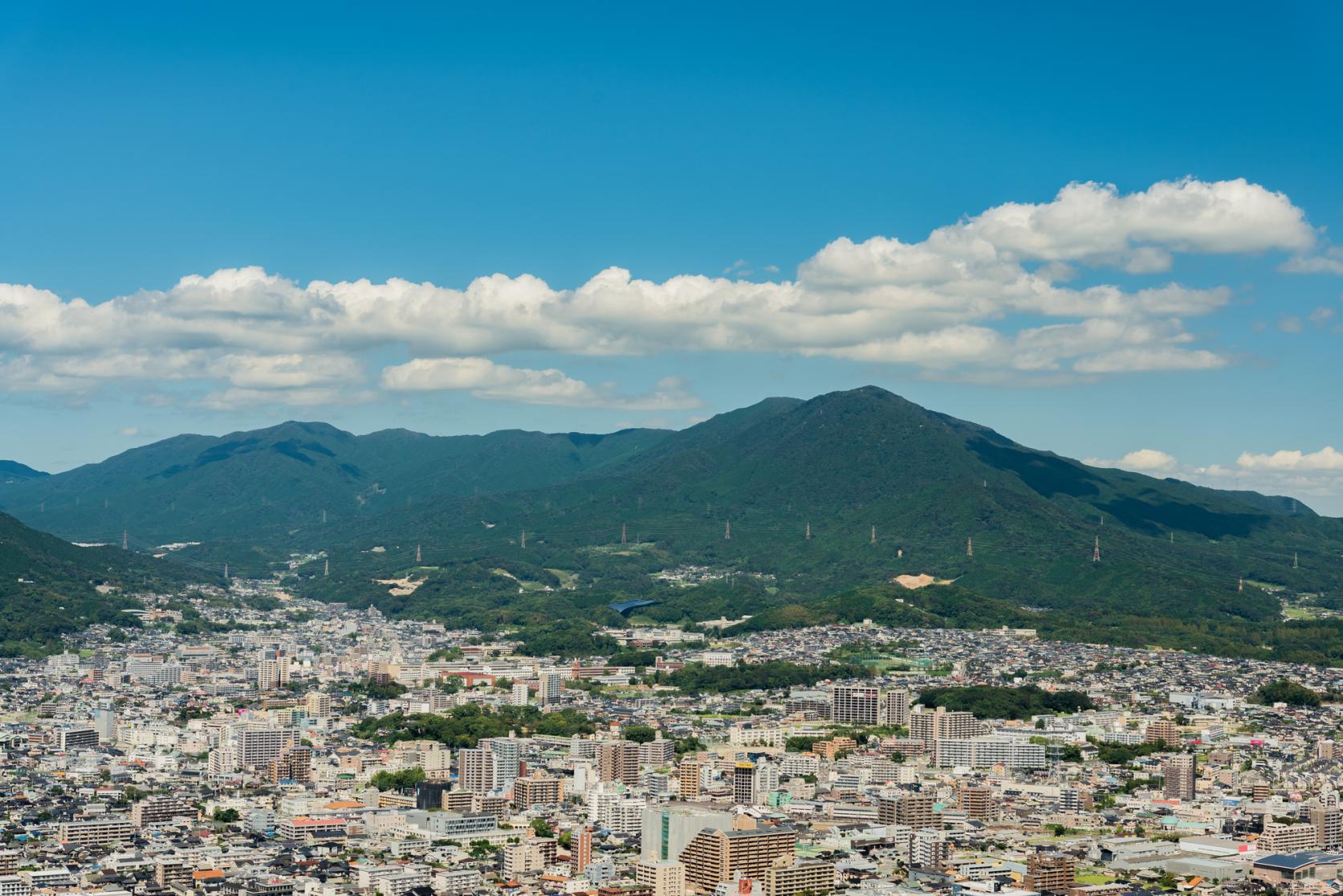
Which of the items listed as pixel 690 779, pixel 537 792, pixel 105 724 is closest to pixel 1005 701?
pixel 690 779

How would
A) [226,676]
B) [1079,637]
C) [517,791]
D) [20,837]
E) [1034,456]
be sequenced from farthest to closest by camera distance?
[1034,456] < [1079,637] < [226,676] < [517,791] < [20,837]

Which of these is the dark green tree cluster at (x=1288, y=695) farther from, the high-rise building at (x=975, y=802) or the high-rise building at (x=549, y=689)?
the high-rise building at (x=975, y=802)

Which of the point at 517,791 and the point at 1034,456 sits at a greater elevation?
the point at 1034,456

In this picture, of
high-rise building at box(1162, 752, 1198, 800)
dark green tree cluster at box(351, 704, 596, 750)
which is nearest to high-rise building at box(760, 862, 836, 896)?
high-rise building at box(1162, 752, 1198, 800)

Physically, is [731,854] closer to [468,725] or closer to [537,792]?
[537,792]

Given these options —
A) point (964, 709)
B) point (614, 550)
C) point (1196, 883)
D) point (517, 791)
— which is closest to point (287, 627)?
point (614, 550)

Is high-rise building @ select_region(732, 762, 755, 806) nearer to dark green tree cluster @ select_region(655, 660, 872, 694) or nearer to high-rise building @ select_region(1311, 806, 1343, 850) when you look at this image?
high-rise building @ select_region(1311, 806, 1343, 850)

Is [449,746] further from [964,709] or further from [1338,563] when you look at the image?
[1338,563]

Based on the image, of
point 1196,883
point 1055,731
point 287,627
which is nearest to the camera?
point 1196,883
